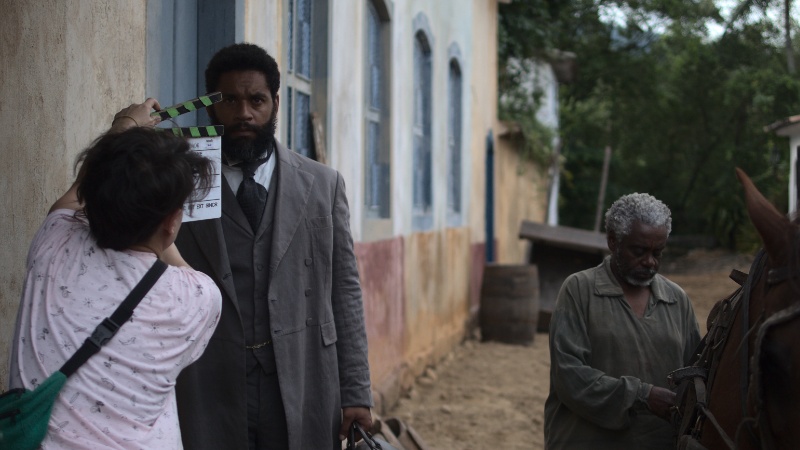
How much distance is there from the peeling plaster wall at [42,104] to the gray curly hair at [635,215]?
6.39ft

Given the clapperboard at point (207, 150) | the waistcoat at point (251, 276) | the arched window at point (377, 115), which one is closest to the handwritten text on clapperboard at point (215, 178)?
the clapperboard at point (207, 150)

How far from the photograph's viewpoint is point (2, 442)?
211cm

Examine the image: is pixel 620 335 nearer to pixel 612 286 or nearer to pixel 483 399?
pixel 612 286

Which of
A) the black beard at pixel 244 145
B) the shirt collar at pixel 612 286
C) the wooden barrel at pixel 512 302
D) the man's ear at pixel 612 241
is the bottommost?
the wooden barrel at pixel 512 302

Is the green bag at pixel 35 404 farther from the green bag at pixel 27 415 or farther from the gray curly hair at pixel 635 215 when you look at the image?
the gray curly hair at pixel 635 215

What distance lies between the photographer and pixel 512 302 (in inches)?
480

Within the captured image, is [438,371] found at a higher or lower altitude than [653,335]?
lower

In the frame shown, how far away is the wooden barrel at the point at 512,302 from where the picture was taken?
12195 mm

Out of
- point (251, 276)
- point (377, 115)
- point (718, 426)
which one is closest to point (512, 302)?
point (377, 115)

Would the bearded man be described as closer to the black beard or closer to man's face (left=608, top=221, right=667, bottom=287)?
man's face (left=608, top=221, right=667, bottom=287)

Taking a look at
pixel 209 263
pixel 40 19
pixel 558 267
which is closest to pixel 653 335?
pixel 209 263

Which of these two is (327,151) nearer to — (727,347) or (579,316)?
(579,316)

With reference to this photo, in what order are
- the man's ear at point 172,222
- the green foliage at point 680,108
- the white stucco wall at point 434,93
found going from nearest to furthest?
1. the man's ear at point 172,222
2. the white stucco wall at point 434,93
3. the green foliage at point 680,108

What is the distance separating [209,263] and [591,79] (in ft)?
90.9
